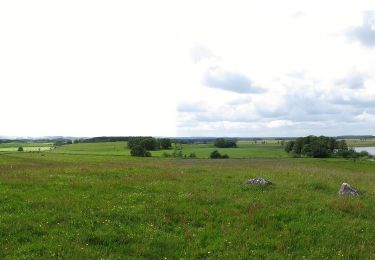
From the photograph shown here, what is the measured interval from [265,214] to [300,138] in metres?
125

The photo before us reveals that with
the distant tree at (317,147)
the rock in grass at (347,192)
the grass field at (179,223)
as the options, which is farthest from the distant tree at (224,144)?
the grass field at (179,223)

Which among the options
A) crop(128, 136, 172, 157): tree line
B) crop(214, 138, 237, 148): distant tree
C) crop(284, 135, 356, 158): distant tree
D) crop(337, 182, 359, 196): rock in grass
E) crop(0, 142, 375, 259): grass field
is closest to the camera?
crop(0, 142, 375, 259): grass field

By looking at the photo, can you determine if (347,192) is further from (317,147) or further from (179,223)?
(317,147)

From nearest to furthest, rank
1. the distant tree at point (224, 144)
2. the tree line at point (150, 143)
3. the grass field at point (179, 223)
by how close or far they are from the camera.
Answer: the grass field at point (179, 223) < the tree line at point (150, 143) < the distant tree at point (224, 144)

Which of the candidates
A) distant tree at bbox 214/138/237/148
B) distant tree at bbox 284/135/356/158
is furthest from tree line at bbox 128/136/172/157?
distant tree at bbox 284/135/356/158

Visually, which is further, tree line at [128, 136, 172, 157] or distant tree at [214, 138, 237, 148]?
distant tree at [214, 138, 237, 148]

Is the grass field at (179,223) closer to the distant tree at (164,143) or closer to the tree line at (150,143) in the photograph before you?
the tree line at (150,143)

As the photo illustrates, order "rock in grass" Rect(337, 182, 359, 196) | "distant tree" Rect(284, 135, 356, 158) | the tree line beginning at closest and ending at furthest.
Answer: "rock in grass" Rect(337, 182, 359, 196) → "distant tree" Rect(284, 135, 356, 158) → the tree line

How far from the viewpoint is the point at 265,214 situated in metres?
13.2

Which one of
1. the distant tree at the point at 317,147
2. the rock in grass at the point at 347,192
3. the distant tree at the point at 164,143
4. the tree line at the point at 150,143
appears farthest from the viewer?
the distant tree at the point at 164,143

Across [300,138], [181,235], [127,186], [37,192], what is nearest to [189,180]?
[127,186]

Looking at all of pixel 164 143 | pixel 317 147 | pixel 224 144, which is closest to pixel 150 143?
pixel 164 143

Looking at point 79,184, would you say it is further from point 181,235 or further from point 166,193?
point 181,235

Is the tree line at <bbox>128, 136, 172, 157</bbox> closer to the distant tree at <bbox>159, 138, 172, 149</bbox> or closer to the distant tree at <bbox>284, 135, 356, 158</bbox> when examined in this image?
the distant tree at <bbox>159, 138, 172, 149</bbox>
